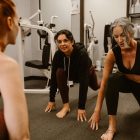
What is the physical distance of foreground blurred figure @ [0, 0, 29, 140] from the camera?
0.53 metres

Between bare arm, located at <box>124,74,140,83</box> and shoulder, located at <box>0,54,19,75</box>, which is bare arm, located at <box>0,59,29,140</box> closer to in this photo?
shoulder, located at <box>0,54,19,75</box>

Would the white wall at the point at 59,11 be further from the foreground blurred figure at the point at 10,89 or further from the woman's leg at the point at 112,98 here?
the foreground blurred figure at the point at 10,89

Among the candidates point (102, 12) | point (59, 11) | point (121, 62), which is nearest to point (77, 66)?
point (121, 62)

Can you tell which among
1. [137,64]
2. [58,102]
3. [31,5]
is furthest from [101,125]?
[31,5]

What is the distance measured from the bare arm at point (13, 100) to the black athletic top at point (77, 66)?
1.61m

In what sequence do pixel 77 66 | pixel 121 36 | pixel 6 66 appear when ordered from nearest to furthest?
1. pixel 6 66
2. pixel 121 36
3. pixel 77 66

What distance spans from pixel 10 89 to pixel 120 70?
57.9 inches

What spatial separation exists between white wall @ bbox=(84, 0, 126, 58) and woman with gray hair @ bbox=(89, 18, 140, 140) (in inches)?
110

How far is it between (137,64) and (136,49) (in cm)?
11

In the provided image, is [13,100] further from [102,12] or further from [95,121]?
[102,12]

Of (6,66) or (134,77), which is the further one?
(134,77)

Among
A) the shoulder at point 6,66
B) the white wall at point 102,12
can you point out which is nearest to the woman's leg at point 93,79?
the white wall at point 102,12

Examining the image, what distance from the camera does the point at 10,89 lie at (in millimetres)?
533

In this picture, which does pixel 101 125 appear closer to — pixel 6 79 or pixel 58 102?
pixel 58 102
